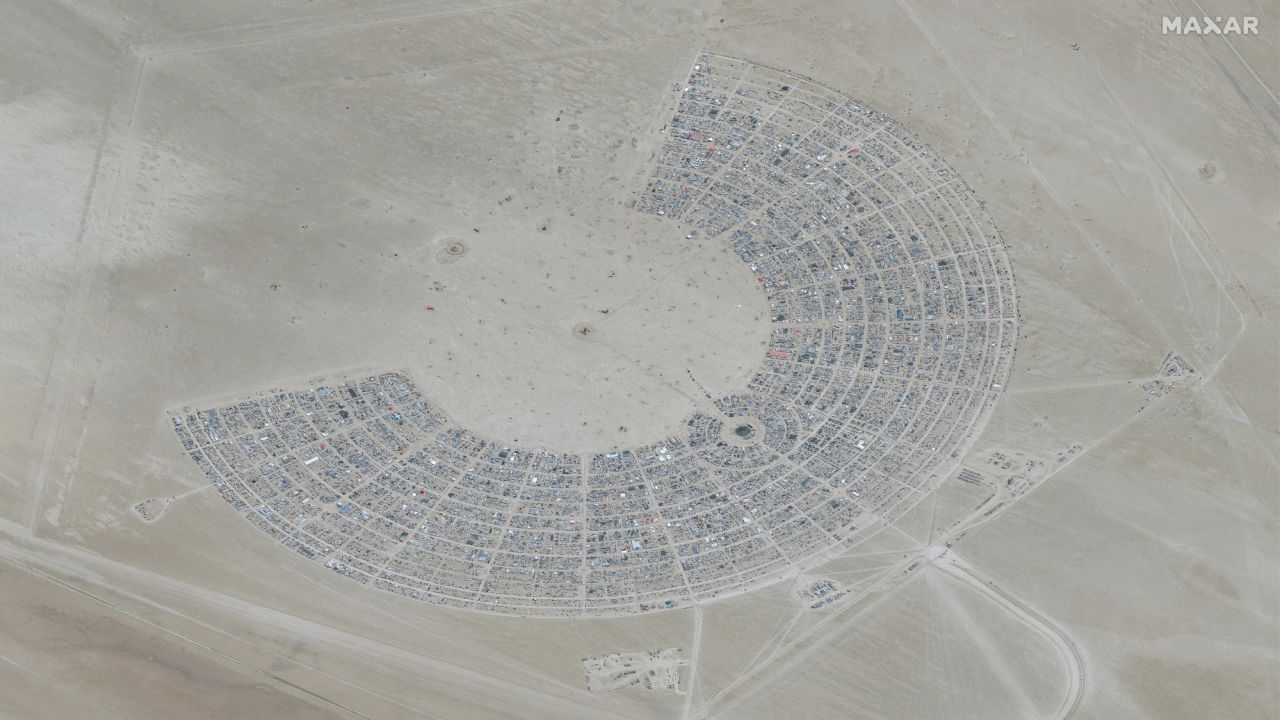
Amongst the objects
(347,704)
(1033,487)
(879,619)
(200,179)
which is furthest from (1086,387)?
(200,179)
